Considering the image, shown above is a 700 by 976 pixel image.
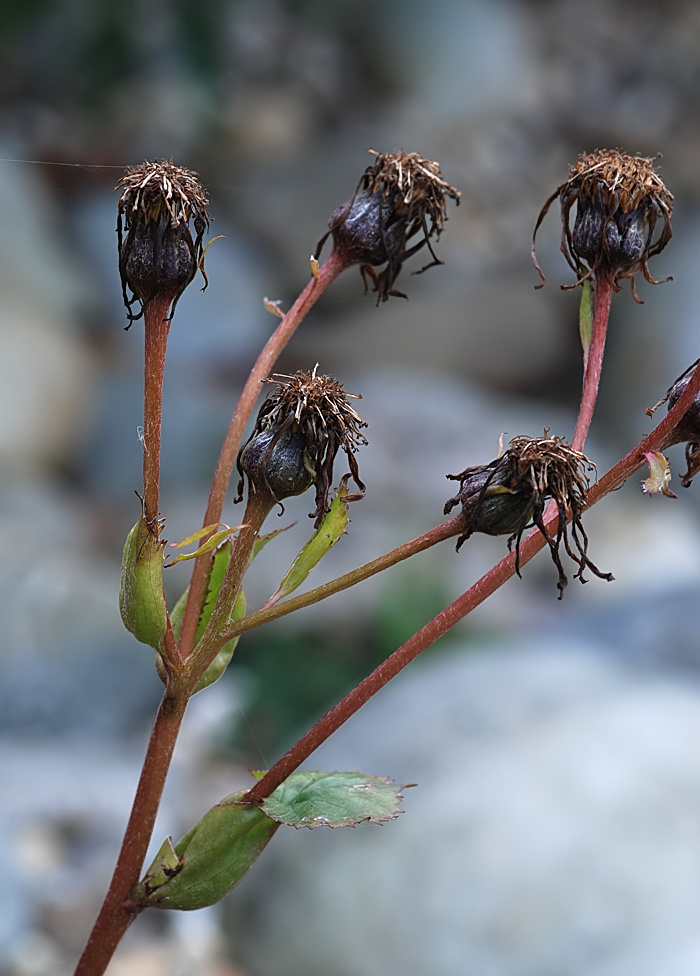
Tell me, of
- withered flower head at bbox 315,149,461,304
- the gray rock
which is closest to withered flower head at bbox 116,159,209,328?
withered flower head at bbox 315,149,461,304

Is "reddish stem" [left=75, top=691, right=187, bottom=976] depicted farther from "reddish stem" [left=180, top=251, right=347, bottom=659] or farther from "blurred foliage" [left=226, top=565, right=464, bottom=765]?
"blurred foliage" [left=226, top=565, right=464, bottom=765]

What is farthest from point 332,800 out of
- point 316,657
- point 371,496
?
point 371,496

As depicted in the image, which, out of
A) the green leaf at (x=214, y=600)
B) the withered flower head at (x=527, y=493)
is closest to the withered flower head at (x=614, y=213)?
the withered flower head at (x=527, y=493)

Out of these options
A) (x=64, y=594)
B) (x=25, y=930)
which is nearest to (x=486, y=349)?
(x=64, y=594)

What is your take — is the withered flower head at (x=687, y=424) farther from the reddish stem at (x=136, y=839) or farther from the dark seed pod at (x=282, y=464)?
the reddish stem at (x=136, y=839)

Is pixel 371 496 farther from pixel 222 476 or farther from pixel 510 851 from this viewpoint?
pixel 222 476
